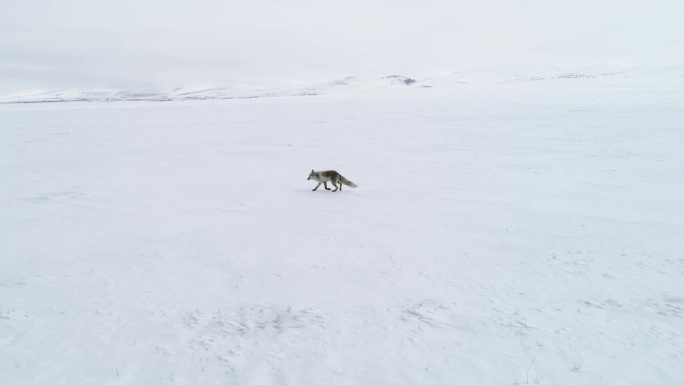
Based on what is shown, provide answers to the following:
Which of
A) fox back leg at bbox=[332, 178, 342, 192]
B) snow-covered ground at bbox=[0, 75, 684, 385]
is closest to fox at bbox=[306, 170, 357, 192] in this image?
fox back leg at bbox=[332, 178, 342, 192]

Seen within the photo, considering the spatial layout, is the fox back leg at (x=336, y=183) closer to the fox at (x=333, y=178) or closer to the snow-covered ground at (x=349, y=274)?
the fox at (x=333, y=178)

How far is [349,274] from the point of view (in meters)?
8.48

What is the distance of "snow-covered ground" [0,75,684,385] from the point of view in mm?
5773

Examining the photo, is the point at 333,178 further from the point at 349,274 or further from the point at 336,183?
the point at 349,274

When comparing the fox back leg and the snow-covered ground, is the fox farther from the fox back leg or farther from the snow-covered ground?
the snow-covered ground

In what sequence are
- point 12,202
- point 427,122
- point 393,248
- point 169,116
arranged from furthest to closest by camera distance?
point 169,116, point 427,122, point 12,202, point 393,248

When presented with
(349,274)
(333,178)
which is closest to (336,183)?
(333,178)

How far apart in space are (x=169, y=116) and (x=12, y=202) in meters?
39.1

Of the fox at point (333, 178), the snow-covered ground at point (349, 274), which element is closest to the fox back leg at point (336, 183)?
the fox at point (333, 178)

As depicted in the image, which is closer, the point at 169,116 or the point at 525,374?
the point at 525,374

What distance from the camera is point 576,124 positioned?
106ft

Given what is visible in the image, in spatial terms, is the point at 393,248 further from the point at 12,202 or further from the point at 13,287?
the point at 12,202

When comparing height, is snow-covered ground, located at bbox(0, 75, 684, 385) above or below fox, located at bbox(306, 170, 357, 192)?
below

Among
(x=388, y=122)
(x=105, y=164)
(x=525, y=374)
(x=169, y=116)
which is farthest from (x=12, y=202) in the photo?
(x=169, y=116)
